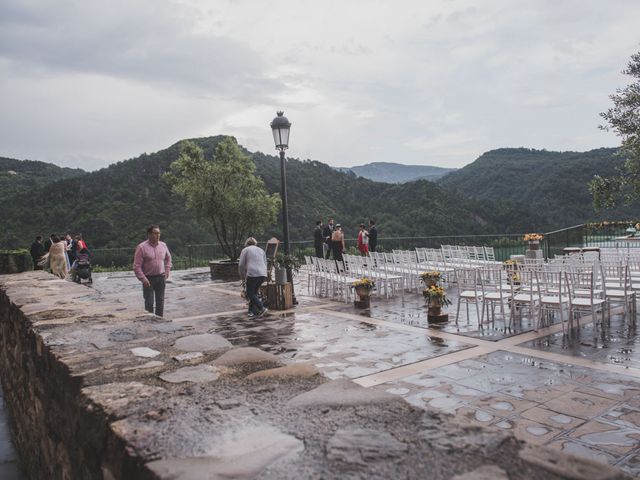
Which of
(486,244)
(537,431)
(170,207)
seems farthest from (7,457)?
(170,207)

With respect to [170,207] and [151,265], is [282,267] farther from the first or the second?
[170,207]

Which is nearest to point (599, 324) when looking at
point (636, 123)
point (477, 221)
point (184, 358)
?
point (184, 358)

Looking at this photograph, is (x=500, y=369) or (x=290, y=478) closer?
(x=290, y=478)

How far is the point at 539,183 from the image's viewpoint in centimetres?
3922

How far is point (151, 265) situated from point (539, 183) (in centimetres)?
3767

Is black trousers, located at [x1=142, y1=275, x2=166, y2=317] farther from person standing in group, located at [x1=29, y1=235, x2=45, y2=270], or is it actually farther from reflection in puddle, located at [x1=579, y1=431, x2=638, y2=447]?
person standing in group, located at [x1=29, y1=235, x2=45, y2=270]

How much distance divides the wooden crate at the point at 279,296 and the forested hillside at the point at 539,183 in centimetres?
2173

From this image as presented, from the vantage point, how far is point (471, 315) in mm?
8672

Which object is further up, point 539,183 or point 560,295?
point 539,183

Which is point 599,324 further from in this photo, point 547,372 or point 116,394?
point 116,394

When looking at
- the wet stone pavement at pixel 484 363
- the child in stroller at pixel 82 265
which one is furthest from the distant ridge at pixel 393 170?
the wet stone pavement at pixel 484 363

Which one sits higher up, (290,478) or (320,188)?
(320,188)

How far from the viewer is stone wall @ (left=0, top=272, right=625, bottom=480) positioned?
135 cm

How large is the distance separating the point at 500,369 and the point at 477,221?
88.9 ft
